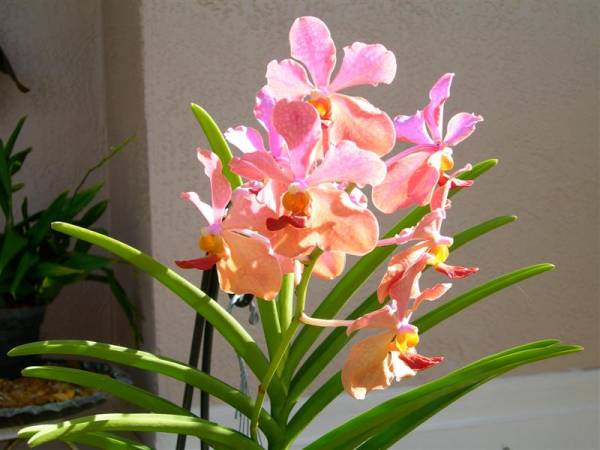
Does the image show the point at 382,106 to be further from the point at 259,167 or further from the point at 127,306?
the point at 259,167

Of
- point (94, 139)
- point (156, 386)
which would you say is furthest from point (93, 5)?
point (156, 386)

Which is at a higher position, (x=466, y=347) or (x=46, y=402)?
(x=466, y=347)

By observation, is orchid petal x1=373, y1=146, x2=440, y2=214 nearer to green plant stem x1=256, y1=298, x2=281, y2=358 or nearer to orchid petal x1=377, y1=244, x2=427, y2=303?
orchid petal x1=377, y1=244, x2=427, y2=303

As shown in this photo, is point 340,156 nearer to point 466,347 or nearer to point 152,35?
point 152,35

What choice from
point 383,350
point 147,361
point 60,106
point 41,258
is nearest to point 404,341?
point 383,350

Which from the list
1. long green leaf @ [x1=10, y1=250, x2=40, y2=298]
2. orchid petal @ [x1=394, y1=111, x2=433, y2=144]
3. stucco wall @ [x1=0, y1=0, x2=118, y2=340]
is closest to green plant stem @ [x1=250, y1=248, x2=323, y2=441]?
orchid petal @ [x1=394, y1=111, x2=433, y2=144]

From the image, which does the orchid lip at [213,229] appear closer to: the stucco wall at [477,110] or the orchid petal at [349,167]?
the orchid petal at [349,167]
